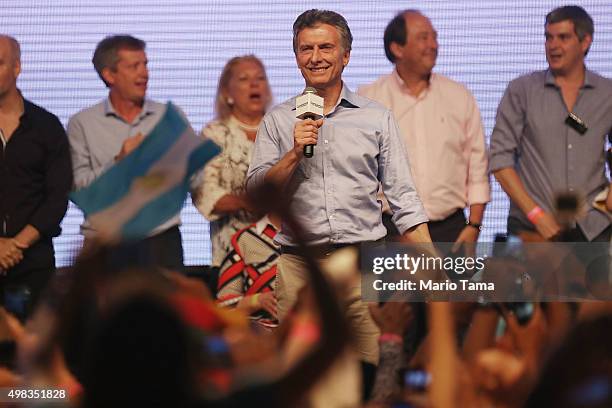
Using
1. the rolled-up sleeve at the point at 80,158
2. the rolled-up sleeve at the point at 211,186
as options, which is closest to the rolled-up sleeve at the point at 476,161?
the rolled-up sleeve at the point at 211,186

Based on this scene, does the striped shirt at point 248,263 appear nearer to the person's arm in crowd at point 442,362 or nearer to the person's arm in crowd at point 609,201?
the person's arm in crowd at point 609,201

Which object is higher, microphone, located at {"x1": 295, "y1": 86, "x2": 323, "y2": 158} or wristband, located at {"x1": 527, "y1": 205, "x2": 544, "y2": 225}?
microphone, located at {"x1": 295, "y1": 86, "x2": 323, "y2": 158}

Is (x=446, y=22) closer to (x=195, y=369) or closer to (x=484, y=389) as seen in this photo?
(x=484, y=389)

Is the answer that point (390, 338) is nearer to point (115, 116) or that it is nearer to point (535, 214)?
point (535, 214)

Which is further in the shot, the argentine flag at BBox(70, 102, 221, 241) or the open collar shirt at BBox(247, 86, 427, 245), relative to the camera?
the open collar shirt at BBox(247, 86, 427, 245)

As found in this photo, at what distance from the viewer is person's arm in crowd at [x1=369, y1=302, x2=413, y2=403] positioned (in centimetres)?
404

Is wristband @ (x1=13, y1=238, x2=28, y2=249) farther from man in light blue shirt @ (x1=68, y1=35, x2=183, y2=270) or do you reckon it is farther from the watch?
the watch

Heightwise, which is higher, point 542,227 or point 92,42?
point 92,42

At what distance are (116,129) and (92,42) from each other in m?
0.49

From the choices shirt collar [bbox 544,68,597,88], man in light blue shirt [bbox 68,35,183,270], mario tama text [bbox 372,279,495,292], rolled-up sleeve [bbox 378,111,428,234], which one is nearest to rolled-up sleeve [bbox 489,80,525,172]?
shirt collar [bbox 544,68,597,88]

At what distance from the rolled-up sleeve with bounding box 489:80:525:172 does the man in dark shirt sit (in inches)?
71.8

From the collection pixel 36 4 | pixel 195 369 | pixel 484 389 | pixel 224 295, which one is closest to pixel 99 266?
pixel 195 369

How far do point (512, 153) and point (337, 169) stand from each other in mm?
1051

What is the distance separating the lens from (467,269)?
496cm
